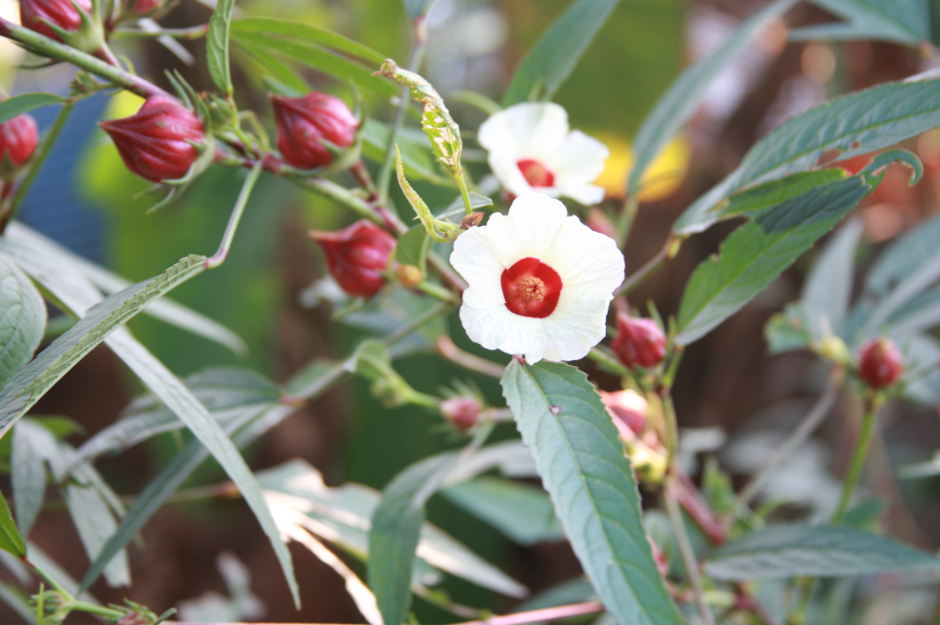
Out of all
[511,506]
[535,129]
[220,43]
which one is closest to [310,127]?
[220,43]

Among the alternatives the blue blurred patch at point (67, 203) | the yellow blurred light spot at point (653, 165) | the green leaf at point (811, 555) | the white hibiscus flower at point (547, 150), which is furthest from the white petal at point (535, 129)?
the blue blurred patch at point (67, 203)

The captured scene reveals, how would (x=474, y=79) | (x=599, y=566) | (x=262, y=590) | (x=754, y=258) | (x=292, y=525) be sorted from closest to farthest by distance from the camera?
(x=599, y=566)
(x=754, y=258)
(x=292, y=525)
(x=262, y=590)
(x=474, y=79)

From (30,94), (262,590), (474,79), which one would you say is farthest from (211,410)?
(474,79)

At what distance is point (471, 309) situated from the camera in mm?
403

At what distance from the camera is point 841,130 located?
0.48 m

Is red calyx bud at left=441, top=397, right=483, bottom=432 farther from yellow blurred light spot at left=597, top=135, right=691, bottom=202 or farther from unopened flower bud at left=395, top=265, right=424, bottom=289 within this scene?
yellow blurred light spot at left=597, top=135, right=691, bottom=202

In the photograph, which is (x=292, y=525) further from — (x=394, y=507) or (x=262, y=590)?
(x=262, y=590)

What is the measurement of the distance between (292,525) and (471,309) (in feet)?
0.95

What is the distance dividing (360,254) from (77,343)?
0.62 ft

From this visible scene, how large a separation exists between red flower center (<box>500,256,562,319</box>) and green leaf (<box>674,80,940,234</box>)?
0.12 meters

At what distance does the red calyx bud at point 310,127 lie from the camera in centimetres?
47

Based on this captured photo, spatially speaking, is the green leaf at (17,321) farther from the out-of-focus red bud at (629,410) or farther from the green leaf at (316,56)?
the out-of-focus red bud at (629,410)

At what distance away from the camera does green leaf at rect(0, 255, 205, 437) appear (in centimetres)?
35

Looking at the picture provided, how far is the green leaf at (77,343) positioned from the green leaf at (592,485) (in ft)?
0.54
